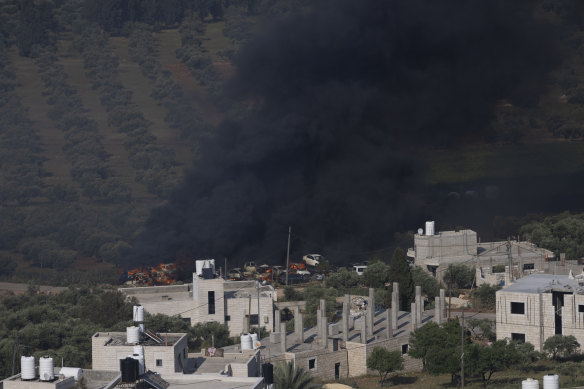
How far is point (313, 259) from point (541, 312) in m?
31.9

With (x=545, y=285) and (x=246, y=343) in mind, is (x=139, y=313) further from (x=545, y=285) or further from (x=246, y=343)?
(x=545, y=285)

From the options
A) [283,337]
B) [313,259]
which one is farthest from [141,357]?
[313,259]

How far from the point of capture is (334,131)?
344 ft

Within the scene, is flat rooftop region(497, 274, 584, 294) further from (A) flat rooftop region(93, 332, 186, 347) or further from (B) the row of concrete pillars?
Answer: (A) flat rooftop region(93, 332, 186, 347)

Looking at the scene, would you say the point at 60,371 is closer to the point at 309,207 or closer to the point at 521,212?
the point at 309,207

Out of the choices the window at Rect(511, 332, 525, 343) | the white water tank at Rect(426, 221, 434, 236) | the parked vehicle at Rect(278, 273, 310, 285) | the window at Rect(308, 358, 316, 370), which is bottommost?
the window at Rect(308, 358, 316, 370)

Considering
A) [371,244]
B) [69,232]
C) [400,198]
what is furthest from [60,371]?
[69,232]

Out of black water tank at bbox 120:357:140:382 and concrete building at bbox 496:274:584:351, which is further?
concrete building at bbox 496:274:584:351

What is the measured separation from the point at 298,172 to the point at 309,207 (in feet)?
16.9

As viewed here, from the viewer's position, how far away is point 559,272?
2847 inches

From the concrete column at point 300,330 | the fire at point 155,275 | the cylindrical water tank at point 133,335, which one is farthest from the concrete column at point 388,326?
the fire at point 155,275

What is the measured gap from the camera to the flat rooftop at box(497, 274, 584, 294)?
59.1m

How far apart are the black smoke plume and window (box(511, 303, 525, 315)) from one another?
→ 3269 centimetres

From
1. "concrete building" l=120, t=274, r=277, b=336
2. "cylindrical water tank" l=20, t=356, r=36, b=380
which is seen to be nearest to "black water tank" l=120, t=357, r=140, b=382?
"cylindrical water tank" l=20, t=356, r=36, b=380
